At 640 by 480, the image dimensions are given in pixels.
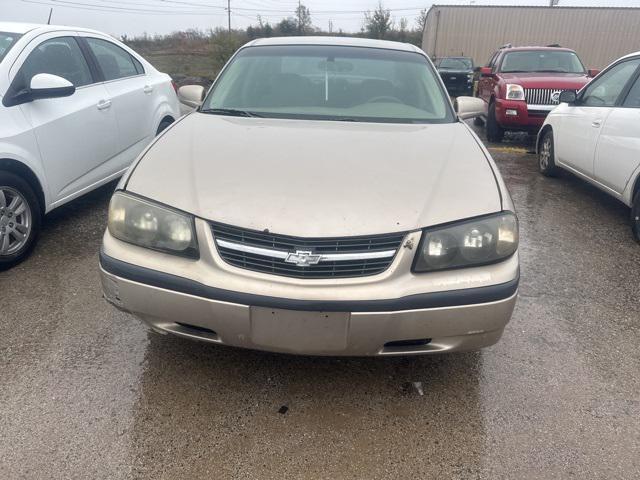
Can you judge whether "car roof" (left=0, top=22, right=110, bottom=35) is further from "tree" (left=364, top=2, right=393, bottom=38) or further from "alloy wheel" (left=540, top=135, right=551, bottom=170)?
"tree" (left=364, top=2, right=393, bottom=38)

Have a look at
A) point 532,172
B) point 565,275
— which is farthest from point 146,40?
point 565,275

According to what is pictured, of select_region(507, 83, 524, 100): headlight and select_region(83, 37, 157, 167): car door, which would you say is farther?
select_region(507, 83, 524, 100): headlight

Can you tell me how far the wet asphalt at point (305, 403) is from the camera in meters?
1.98

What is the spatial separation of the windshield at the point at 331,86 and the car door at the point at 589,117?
221 centimetres

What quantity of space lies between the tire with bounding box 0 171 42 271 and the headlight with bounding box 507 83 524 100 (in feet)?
22.3

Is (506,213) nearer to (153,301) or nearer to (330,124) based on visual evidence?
(330,124)

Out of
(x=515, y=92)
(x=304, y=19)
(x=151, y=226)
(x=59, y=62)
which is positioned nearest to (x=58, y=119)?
(x=59, y=62)

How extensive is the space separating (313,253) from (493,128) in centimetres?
741

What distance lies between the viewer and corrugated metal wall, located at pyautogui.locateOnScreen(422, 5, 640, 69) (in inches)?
1149

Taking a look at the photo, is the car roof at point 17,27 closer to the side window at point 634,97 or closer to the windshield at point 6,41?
the windshield at point 6,41

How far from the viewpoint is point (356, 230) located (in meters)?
1.96

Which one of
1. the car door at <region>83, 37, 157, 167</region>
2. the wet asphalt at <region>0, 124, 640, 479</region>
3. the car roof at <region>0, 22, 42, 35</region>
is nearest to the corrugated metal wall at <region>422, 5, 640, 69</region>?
the car door at <region>83, 37, 157, 167</region>

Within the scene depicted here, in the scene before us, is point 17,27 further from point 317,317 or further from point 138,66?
point 317,317

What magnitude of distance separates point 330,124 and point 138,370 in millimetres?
1673
